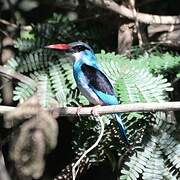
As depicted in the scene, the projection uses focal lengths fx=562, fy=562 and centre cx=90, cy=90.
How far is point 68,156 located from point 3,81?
777 mm

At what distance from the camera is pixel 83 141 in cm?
324

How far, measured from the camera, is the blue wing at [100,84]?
2.89 m

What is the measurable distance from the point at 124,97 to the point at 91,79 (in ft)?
0.83

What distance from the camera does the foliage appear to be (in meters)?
2.76

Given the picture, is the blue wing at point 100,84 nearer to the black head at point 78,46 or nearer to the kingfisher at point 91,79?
the kingfisher at point 91,79

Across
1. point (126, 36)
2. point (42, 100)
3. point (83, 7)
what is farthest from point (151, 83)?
point (83, 7)

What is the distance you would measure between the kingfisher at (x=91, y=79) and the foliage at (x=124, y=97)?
58mm

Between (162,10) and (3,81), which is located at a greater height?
(162,10)

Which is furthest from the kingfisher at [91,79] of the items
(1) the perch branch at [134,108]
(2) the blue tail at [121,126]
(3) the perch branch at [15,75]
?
(1) the perch branch at [134,108]

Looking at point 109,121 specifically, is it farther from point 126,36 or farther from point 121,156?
point 126,36

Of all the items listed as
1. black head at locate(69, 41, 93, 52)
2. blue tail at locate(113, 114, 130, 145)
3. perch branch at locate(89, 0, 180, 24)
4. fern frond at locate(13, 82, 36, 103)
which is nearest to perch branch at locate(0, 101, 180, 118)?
blue tail at locate(113, 114, 130, 145)

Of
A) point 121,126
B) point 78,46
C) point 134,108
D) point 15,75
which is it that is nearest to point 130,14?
point 78,46

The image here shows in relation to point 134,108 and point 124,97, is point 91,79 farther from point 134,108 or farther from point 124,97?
point 134,108

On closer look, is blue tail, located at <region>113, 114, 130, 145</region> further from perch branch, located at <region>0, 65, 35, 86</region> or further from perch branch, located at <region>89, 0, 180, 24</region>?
perch branch, located at <region>89, 0, 180, 24</region>
